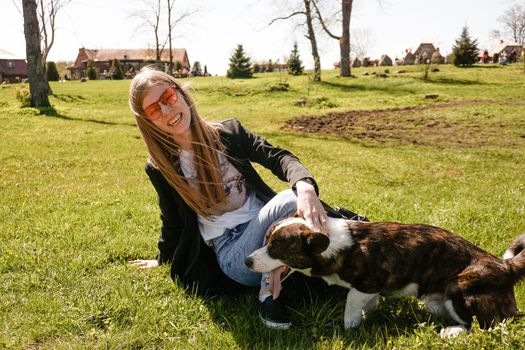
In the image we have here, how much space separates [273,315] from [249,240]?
23.6 inches

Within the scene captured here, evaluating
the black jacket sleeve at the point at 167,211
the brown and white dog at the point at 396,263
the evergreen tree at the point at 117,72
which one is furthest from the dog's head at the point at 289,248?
the evergreen tree at the point at 117,72

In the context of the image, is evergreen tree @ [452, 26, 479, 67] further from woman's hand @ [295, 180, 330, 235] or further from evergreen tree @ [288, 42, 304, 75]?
woman's hand @ [295, 180, 330, 235]

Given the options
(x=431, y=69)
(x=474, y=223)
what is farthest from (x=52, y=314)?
(x=431, y=69)

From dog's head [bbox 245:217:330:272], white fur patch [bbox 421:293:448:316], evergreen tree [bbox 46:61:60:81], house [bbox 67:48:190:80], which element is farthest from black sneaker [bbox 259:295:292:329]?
house [bbox 67:48:190:80]

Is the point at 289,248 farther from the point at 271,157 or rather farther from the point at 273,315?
the point at 271,157

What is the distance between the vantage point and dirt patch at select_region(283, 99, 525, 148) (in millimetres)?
12375

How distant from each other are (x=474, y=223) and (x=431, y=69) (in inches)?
1388

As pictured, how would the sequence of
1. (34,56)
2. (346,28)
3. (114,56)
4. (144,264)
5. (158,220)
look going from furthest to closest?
(114,56)
(346,28)
(34,56)
(158,220)
(144,264)

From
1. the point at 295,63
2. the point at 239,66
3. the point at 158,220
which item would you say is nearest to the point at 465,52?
the point at 295,63

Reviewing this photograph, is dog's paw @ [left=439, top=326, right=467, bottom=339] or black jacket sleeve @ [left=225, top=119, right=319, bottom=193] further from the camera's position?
black jacket sleeve @ [left=225, top=119, right=319, bottom=193]

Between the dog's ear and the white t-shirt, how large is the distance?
0.96 m

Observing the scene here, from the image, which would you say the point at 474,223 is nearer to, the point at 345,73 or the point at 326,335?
the point at 326,335

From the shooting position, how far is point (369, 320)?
3.35 m

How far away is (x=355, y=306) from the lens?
321 centimetres
